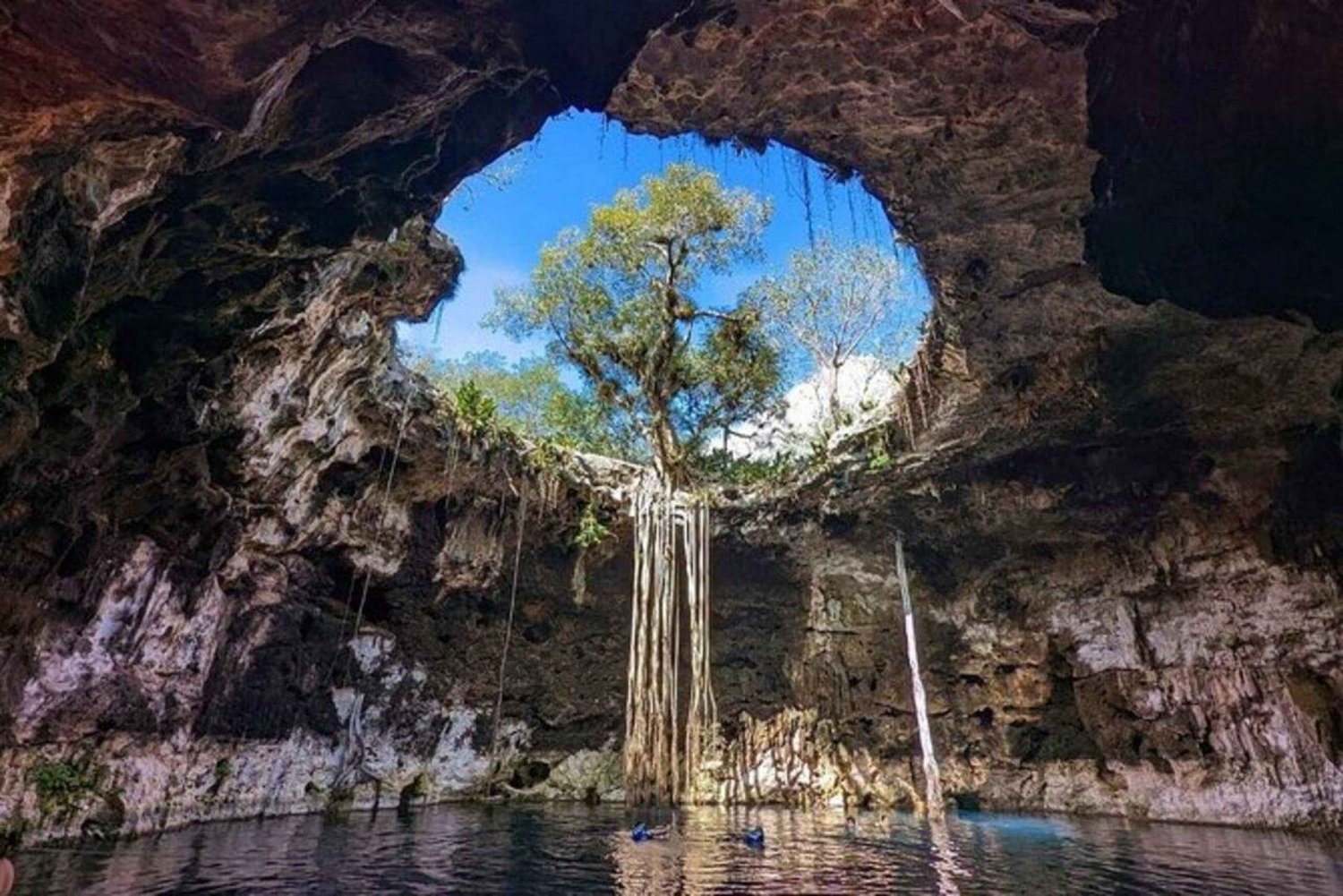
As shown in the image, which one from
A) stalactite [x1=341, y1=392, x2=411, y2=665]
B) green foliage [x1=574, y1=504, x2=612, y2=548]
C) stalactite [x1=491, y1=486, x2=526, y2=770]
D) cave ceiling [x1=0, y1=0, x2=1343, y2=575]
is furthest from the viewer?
green foliage [x1=574, y1=504, x2=612, y2=548]

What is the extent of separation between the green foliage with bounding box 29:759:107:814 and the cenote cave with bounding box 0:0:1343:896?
0.18 ft

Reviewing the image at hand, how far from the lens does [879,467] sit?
12891 mm

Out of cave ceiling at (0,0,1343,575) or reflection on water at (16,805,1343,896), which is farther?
reflection on water at (16,805,1343,896)

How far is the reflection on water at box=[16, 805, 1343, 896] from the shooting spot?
619 centimetres

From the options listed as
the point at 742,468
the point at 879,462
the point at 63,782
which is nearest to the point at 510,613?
the point at 742,468

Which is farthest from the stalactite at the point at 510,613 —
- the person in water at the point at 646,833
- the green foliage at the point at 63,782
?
the green foliage at the point at 63,782

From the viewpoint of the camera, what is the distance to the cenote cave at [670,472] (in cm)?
501

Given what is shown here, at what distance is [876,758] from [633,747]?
6322 millimetres

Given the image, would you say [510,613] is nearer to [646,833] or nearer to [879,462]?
[646,833]

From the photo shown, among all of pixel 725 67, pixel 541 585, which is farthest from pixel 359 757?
pixel 725 67

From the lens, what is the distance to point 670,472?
47.0 feet

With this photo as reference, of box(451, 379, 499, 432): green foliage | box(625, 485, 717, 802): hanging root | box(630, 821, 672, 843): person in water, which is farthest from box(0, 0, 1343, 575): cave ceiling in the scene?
box(630, 821, 672, 843): person in water

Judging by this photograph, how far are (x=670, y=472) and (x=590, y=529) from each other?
181 cm

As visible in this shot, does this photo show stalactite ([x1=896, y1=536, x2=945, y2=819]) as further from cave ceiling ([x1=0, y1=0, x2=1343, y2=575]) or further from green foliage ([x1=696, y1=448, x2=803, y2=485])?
cave ceiling ([x1=0, y1=0, x2=1343, y2=575])
